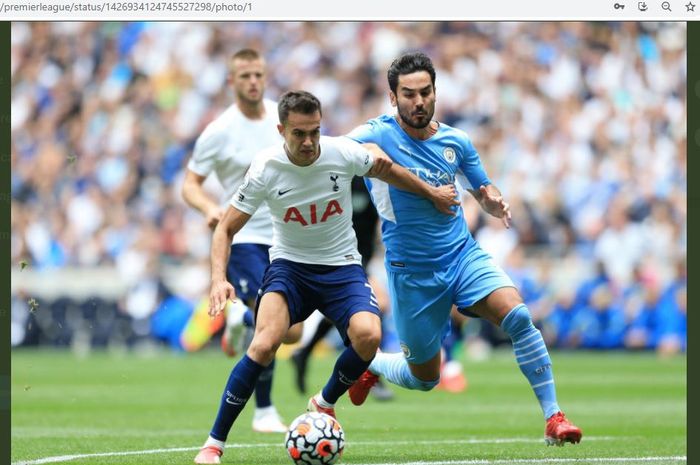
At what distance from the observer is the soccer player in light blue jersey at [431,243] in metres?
8.17

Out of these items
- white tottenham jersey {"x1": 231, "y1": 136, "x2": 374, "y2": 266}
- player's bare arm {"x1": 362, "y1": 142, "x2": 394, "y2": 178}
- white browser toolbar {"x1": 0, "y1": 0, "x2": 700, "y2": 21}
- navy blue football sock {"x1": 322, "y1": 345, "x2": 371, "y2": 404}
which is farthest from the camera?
navy blue football sock {"x1": 322, "y1": 345, "x2": 371, "y2": 404}

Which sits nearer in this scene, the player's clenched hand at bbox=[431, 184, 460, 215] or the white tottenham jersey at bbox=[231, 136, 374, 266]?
the white tottenham jersey at bbox=[231, 136, 374, 266]

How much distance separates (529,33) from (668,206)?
16.3ft

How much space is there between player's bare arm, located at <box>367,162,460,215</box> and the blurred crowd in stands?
13.4 meters

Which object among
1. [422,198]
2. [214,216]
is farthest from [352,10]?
[214,216]

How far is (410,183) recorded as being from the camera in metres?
8.11

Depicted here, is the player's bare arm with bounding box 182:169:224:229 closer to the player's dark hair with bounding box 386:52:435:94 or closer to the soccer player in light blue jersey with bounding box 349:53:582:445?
the soccer player in light blue jersey with bounding box 349:53:582:445

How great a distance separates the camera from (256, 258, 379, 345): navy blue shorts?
8.02m

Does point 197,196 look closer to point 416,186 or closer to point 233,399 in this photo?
point 416,186

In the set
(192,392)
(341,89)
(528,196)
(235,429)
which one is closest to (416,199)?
(235,429)

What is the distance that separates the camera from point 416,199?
8.52m

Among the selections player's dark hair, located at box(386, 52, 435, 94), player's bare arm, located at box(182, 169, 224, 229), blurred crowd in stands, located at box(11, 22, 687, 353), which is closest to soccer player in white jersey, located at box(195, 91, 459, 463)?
→ player's dark hair, located at box(386, 52, 435, 94)

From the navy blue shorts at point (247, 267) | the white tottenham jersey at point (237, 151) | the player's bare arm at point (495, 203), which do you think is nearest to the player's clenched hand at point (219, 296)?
the player's bare arm at point (495, 203)

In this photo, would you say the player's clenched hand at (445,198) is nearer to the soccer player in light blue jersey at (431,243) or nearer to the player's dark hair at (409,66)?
the soccer player in light blue jersey at (431,243)
